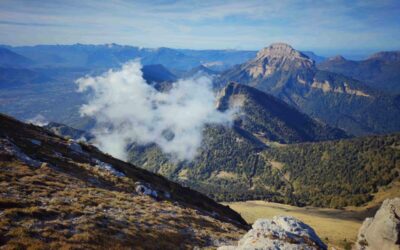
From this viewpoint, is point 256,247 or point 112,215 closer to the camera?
point 256,247

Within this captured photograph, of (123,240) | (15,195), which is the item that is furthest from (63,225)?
(15,195)

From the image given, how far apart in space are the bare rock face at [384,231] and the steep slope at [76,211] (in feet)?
57.7

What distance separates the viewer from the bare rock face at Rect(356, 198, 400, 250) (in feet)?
108

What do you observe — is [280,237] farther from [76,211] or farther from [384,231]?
[76,211]

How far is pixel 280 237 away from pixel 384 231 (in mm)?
16515

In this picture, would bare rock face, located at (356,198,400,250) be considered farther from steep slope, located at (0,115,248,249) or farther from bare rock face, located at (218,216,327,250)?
steep slope, located at (0,115,248,249)

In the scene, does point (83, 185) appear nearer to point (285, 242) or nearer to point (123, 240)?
point (123, 240)

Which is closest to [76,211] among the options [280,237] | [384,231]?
[280,237]

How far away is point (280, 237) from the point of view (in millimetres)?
26281

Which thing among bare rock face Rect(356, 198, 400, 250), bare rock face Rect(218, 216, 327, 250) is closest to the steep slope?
bare rock face Rect(218, 216, 327, 250)

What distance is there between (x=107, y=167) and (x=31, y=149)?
1558 cm

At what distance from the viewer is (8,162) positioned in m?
45.2

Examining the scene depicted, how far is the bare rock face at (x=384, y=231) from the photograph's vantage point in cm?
3294

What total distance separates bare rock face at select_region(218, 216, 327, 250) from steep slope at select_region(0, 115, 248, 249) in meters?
9.20
